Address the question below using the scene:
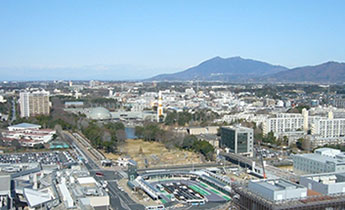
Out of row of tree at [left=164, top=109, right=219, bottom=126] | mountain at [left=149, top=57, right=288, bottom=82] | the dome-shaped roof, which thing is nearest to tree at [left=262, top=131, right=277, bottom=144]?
row of tree at [left=164, top=109, right=219, bottom=126]

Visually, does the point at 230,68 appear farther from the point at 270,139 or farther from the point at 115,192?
the point at 115,192

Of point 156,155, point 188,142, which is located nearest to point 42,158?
point 156,155

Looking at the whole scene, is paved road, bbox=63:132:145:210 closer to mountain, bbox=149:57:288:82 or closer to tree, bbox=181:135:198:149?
tree, bbox=181:135:198:149

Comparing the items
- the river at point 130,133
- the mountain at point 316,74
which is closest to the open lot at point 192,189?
the river at point 130,133

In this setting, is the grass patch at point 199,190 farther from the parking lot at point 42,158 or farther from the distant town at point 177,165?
the parking lot at point 42,158

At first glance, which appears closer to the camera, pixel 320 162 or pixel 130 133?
pixel 320 162
